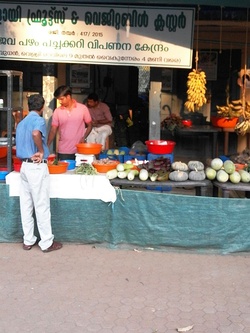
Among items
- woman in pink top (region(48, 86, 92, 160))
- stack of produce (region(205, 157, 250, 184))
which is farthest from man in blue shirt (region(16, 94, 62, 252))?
stack of produce (region(205, 157, 250, 184))

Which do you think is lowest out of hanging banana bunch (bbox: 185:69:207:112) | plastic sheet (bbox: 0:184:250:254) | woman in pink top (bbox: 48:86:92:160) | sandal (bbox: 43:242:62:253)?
sandal (bbox: 43:242:62:253)

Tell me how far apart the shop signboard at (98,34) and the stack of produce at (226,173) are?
1.85m

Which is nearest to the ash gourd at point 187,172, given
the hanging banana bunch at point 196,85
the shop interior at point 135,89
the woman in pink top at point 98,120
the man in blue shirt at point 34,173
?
the man in blue shirt at point 34,173

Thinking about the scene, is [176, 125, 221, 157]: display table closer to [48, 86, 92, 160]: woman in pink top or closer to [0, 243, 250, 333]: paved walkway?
[48, 86, 92, 160]: woman in pink top

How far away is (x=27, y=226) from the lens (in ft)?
21.7

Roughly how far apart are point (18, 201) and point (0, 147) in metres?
0.99

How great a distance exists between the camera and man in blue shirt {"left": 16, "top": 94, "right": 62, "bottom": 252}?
6.35m

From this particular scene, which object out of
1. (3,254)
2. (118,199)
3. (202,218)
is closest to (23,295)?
(3,254)

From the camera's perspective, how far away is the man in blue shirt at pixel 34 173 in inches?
250

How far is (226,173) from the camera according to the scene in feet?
22.9

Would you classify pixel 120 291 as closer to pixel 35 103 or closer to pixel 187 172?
pixel 187 172

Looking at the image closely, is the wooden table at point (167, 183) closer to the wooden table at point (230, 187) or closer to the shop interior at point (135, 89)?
the wooden table at point (230, 187)

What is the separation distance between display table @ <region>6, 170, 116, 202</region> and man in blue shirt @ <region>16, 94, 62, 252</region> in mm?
263

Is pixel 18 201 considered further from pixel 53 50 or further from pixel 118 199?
pixel 53 50
